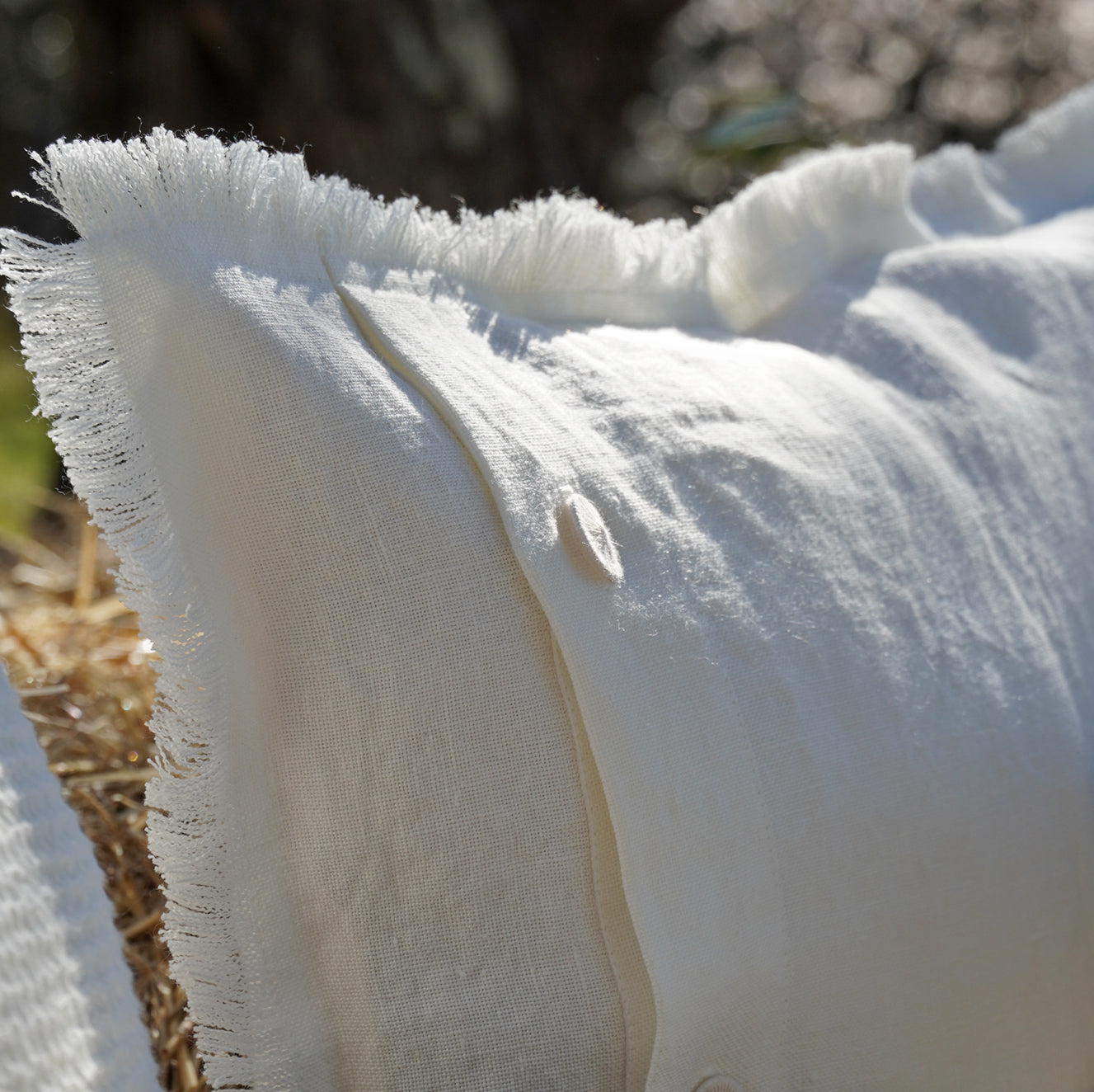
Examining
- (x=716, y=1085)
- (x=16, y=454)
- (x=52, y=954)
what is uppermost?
(x=16, y=454)

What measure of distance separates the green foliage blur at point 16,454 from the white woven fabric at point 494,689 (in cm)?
125

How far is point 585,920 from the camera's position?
385mm

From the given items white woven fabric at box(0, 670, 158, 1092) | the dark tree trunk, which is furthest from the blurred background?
white woven fabric at box(0, 670, 158, 1092)

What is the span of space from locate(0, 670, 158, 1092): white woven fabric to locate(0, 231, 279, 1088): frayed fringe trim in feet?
0.12

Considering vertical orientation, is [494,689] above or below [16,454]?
below

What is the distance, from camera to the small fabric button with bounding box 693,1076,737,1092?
394mm

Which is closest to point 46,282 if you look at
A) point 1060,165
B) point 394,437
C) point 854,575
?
point 394,437

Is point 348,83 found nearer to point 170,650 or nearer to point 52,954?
point 170,650

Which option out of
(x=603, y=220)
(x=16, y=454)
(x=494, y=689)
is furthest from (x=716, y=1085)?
(x=16, y=454)

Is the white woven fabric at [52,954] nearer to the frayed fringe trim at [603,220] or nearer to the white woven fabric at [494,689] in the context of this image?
the white woven fabric at [494,689]

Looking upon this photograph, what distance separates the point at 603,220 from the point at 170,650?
0.28m

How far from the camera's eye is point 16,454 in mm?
2426

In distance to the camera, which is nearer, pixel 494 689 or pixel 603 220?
pixel 494 689

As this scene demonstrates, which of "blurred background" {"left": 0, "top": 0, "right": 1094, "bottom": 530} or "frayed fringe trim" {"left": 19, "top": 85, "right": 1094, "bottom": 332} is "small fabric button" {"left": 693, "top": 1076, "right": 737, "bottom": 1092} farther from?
"blurred background" {"left": 0, "top": 0, "right": 1094, "bottom": 530}
